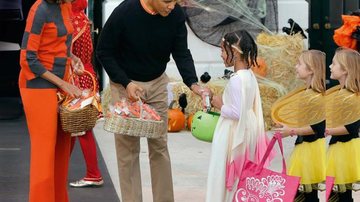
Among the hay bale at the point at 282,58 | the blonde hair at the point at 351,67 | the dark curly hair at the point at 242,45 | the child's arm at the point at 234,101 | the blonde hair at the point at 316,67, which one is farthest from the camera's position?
the hay bale at the point at 282,58

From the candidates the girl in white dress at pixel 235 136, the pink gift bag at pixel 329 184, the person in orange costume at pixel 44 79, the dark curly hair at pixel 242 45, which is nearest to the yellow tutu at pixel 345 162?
the pink gift bag at pixel 329 184

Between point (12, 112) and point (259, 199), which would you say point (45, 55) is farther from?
point (12, 112)

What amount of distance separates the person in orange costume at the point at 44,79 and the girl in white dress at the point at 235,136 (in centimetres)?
97

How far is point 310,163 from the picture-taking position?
6562 millimetres

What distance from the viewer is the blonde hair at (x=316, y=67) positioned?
6.48 meters

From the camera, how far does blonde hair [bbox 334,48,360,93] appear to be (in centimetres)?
658

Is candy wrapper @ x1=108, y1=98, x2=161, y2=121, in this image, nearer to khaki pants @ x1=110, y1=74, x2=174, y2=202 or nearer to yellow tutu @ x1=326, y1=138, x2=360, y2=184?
khaki pants @ x1=110, y1=74, x2=174, y2=202

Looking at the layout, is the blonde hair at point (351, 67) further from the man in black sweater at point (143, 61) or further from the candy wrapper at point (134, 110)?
the candy wrapper at point (134, 110)

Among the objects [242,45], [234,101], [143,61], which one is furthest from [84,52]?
[234,101]

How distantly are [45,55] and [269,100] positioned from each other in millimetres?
5328

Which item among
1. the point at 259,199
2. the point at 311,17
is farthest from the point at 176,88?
the point at 259,199

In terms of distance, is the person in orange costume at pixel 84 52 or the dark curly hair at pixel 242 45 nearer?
the dark curly hair at pixel 242 45

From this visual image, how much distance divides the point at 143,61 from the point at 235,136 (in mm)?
984

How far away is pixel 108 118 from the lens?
6438 millimetres
